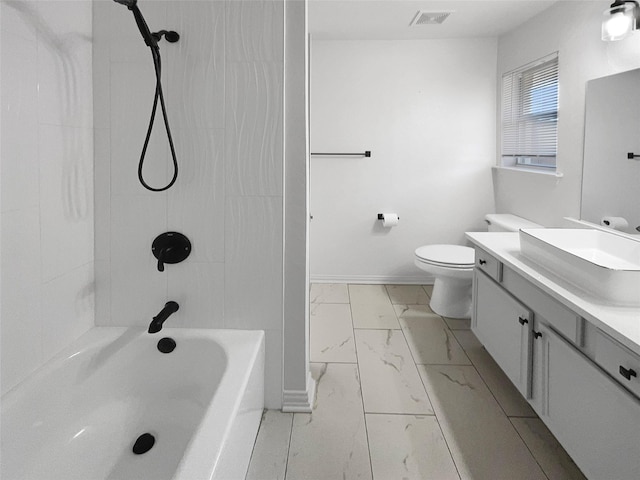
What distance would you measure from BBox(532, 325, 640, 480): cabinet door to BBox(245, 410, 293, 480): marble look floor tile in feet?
3.43

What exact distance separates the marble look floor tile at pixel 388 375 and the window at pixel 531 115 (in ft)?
5.55

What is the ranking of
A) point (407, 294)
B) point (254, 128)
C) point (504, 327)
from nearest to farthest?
point (254, 128) < point (504, 327) < point (407, 294)

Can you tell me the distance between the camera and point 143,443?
1.94 metres

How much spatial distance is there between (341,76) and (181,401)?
3.22 meters

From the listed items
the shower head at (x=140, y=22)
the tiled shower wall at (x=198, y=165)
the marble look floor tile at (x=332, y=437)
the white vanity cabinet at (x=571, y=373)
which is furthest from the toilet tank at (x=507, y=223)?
the shower head at (x=140, y=22)

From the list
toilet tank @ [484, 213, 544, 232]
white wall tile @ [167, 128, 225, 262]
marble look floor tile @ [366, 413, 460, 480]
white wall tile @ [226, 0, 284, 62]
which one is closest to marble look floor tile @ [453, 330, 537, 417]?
marble look floor tile @ [366, 413, 460, 480]

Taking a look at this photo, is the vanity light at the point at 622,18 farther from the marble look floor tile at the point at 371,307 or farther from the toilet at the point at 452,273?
the marble look floor tile at the point at 371,307

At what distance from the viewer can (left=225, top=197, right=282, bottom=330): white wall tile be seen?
221cm

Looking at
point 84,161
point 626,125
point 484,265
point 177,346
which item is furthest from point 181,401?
point 626,125

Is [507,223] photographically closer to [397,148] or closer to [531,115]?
[531,115]

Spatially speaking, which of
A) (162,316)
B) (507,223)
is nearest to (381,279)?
(507,223)

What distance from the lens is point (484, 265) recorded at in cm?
283

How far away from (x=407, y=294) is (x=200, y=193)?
258cm

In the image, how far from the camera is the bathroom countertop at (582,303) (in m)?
1.52
